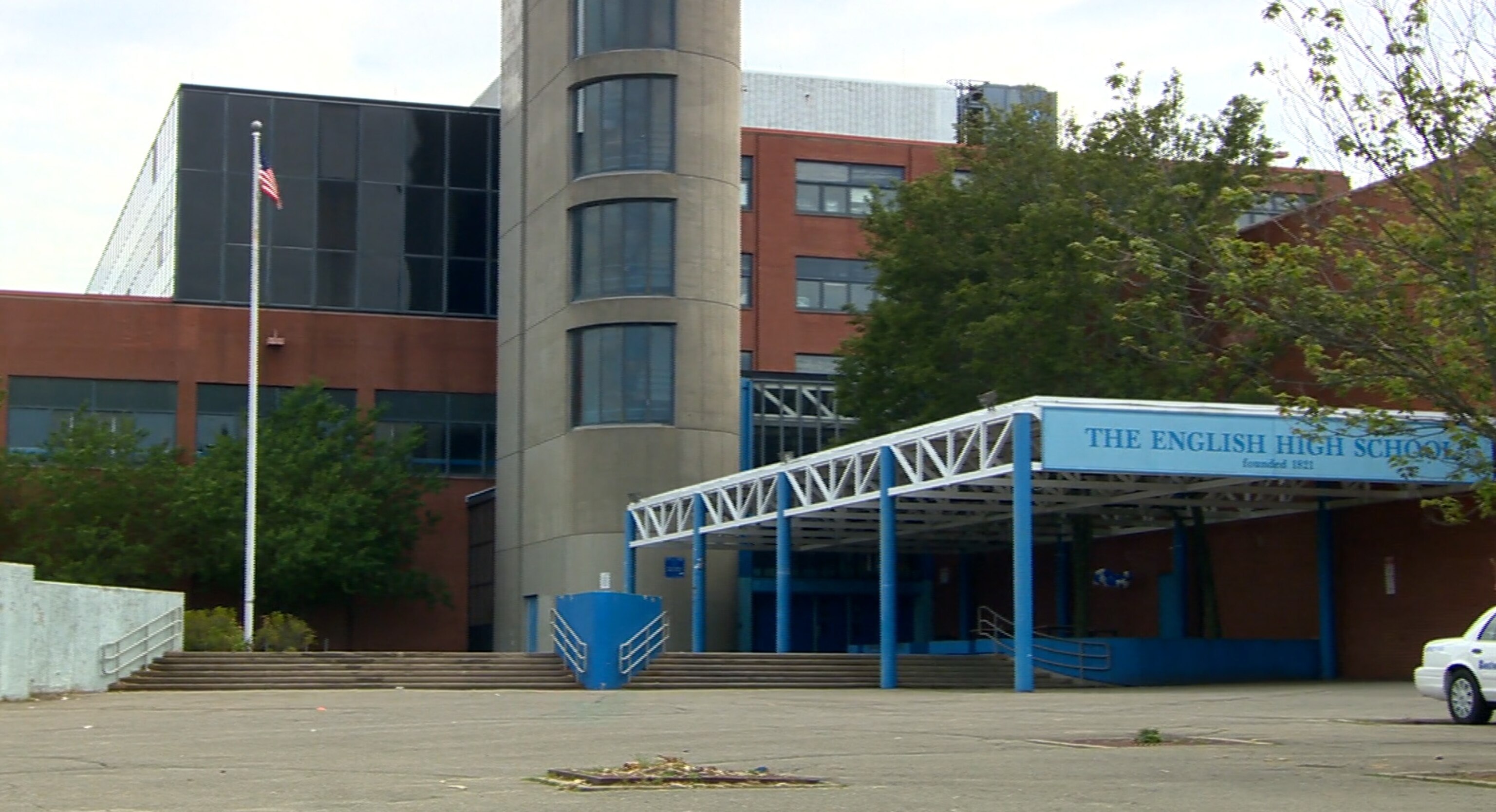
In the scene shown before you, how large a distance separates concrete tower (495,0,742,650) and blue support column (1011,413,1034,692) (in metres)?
19.8

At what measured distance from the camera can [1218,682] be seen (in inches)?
1438

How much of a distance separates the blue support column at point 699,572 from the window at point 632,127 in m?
10.8

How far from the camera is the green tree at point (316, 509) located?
171ft

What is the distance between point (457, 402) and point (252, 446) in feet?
57.5

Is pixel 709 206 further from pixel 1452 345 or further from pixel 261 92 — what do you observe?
pixel 1452 345

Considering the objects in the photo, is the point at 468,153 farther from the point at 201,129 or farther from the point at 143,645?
the point at 143,645

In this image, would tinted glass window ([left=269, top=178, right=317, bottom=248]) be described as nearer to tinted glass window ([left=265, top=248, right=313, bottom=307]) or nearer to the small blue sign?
tinted glass window ([left=265, top=248, right=313, bottom=307])

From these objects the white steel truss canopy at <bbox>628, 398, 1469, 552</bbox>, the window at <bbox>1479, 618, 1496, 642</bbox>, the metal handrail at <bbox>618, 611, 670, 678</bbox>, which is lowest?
the metal handrail at <bbox>618, 611, 670, 678</bbox>

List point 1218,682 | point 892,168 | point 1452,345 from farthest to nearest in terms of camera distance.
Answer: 1. point 892,168
2. point 1218,682
3. point 1452,345

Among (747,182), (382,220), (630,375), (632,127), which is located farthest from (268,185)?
(747,182)

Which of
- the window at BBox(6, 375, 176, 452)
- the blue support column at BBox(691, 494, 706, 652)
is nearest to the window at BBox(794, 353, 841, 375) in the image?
the blue support column at BBox(691, 494, 706, 652)

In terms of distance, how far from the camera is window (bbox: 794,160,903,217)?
206ft

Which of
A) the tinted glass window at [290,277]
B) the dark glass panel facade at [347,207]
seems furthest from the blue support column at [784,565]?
the tinted glass window at [290,277]

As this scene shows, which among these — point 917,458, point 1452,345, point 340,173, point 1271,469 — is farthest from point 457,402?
point 1452,345
